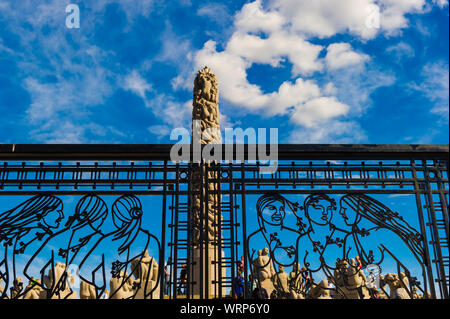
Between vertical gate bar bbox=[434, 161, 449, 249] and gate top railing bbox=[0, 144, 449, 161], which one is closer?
gate top railing bbox=[0, 144, 449, 161]

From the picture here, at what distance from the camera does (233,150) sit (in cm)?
349

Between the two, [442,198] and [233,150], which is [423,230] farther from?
[233,150]

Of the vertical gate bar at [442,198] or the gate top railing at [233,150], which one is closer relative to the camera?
the gate top railing at [233,150]

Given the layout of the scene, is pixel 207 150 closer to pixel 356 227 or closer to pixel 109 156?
pixel 109 156

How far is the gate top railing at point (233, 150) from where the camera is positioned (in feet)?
11.2

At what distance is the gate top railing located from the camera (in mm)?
3404

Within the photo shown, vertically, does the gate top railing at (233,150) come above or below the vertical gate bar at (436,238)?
above

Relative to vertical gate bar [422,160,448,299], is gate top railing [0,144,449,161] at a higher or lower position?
higher

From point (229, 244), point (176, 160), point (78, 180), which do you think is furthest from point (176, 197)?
point (78, 180)
